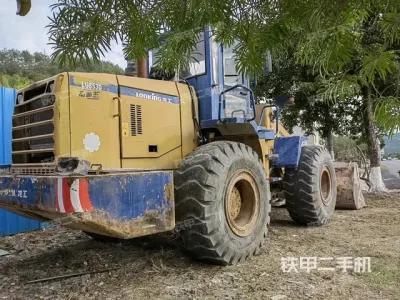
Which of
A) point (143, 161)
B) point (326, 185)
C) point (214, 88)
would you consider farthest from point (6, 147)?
point (326, 185)

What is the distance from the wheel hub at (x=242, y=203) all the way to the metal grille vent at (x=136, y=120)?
110cm

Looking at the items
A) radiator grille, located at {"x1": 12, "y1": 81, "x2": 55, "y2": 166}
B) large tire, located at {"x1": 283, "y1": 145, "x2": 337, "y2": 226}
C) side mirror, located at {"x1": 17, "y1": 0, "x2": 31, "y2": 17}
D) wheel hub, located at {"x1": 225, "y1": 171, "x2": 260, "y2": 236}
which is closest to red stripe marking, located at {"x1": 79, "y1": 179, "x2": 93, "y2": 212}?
radiator grille, located at {"x1": 12, "y1": 81, "x2": 55, "y2": 166}

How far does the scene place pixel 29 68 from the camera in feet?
53.2

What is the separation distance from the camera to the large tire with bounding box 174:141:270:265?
443cm

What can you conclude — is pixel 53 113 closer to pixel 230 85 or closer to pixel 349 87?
pixel 230 85

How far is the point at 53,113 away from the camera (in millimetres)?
4211

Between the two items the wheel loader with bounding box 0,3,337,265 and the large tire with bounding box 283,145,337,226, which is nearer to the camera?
the wheel loader with bounding box 0,3,337,265

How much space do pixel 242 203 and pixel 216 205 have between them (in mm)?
817

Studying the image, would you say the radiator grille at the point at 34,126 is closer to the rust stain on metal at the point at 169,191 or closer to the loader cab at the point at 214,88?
the rust stain on metal at the point at 169,191

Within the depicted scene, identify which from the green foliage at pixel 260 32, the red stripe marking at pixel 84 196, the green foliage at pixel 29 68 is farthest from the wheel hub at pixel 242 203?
the green foliage at pixel 260 32

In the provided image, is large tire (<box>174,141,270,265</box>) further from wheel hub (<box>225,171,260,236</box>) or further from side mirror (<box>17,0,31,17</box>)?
side mirror (<box>17,0,31,17</box>)

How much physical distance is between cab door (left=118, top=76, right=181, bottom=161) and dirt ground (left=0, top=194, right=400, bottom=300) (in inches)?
48.0

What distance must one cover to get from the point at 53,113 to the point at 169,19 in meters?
3.03

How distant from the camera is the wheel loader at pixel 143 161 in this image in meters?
3.79
